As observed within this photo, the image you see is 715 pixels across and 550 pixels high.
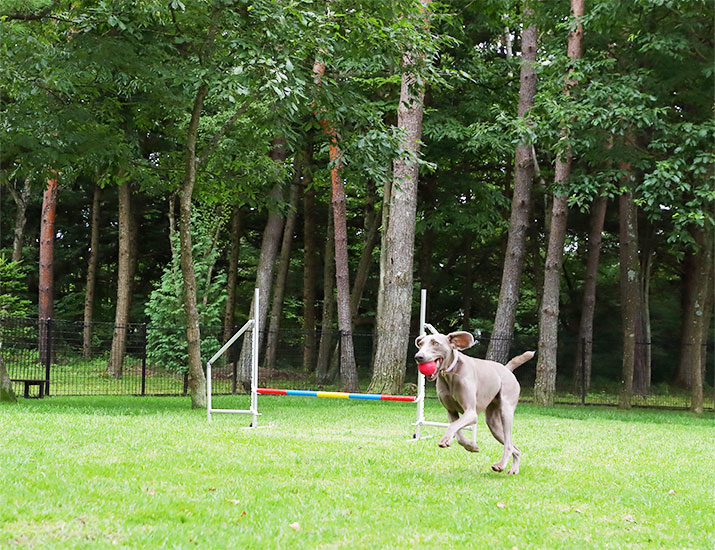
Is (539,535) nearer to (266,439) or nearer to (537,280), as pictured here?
(266,439)

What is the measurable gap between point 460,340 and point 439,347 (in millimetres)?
289

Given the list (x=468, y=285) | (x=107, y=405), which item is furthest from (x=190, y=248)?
(x=468, y=285)

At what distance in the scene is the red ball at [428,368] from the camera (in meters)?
7.69

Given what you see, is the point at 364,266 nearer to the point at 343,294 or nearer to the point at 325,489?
the point at 343,294

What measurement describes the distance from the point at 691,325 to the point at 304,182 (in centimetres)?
1304

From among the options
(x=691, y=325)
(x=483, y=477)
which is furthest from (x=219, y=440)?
(x=691, y=325)

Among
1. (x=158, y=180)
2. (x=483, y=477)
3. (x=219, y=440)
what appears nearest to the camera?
(x=483, y=477)

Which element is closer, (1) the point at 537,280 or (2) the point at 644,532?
(2) the point at 644,532

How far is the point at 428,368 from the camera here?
25.3 feet

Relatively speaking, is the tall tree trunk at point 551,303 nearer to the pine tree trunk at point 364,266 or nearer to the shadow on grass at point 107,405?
the pine tree trunk at point 364,266

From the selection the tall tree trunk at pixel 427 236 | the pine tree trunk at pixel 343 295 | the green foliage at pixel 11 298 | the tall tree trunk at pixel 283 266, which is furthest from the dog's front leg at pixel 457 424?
the green foliage at pixel 11 298

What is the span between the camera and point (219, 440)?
10562 millimetres

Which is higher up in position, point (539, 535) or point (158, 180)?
point (158, 180)

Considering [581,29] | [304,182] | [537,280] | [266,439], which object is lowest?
[266,439]
